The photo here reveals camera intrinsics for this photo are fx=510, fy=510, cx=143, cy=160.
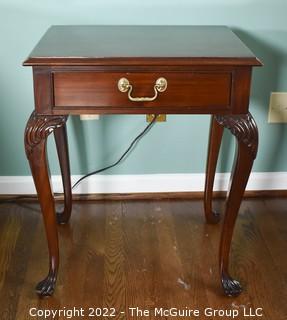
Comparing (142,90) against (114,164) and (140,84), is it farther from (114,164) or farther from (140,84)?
(114,164)

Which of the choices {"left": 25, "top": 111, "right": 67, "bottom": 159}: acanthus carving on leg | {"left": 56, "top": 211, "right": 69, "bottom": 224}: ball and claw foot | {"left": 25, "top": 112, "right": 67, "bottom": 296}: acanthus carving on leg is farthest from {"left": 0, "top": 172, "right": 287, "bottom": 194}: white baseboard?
{"left": 25, "top": 111, "right": 67, "bottom": 159}: acanthus carving on leg

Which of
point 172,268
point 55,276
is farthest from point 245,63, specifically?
point 55,276

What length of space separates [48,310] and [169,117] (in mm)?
785

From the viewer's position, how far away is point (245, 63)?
1.18 m

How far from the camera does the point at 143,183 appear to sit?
191 centimetres

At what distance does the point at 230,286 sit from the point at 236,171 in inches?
13.8

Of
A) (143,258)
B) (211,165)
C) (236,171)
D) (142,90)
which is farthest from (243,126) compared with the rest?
(143,258)

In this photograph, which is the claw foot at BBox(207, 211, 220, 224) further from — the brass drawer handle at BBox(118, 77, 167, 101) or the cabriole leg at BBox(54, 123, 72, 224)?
the brass drawer handle at BBox(118, 77, 167, 101)

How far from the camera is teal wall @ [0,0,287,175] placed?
1642mm

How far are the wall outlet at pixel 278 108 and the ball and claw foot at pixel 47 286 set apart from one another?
0.94 m

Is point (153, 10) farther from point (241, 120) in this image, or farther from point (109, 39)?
point (241, 120)

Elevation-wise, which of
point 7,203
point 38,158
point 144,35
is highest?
point 144,35

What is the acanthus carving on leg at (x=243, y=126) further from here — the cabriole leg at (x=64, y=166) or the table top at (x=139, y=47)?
the cabriole leg at (x=64, y=166)

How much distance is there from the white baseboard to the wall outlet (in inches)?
8.6
